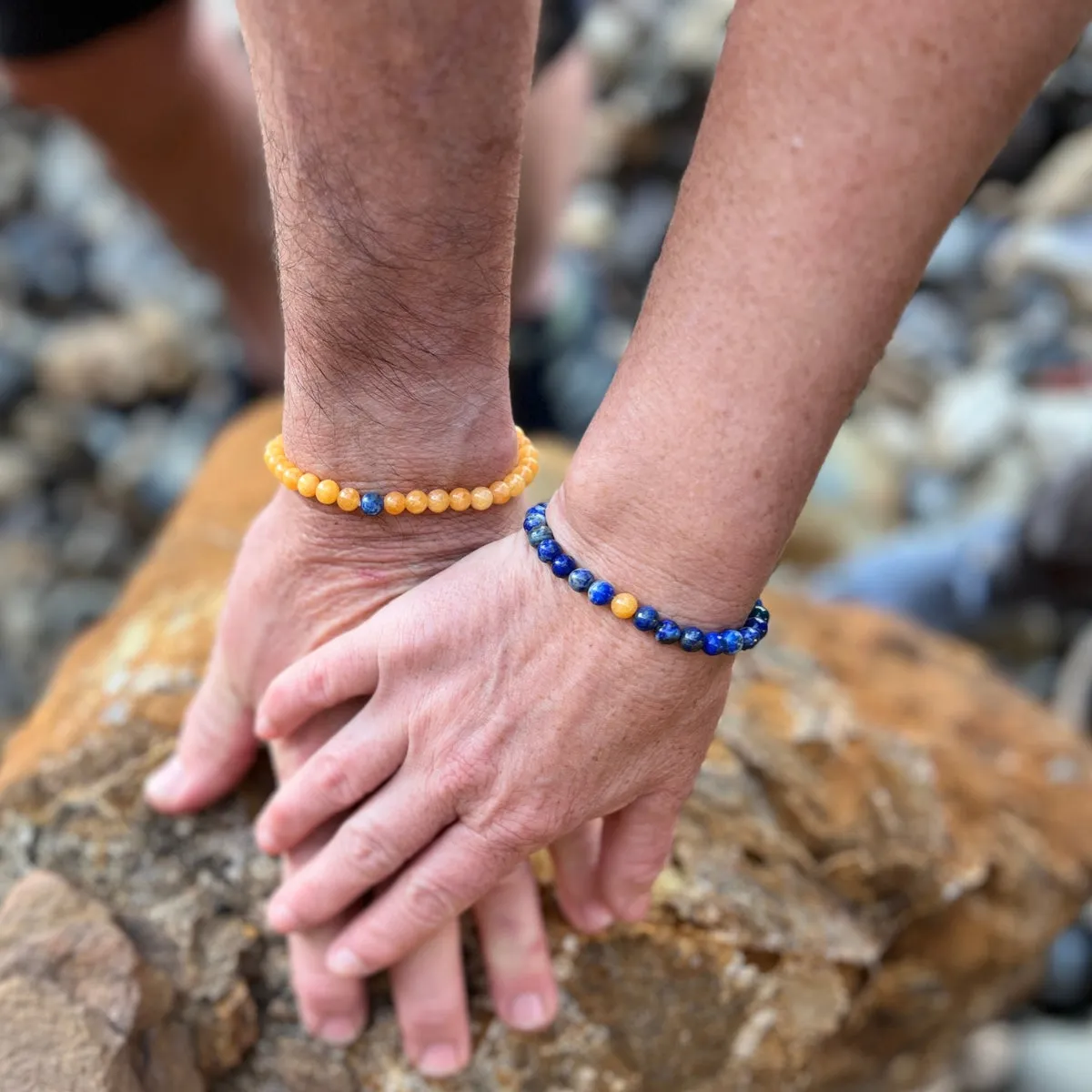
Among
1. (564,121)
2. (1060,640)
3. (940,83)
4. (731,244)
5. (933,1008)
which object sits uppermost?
(940,83)

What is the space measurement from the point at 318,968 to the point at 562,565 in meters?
0.53

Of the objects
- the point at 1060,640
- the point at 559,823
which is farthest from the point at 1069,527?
the point at 559,823

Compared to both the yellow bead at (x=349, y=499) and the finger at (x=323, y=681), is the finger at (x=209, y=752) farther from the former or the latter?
the yellow bead at (x=349, y=499)

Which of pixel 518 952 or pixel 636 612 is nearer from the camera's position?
pixel 636 612

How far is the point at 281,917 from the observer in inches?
43.8

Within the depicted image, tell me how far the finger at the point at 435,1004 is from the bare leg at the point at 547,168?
5.35 feet

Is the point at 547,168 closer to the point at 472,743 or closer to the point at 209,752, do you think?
the point at 209,752

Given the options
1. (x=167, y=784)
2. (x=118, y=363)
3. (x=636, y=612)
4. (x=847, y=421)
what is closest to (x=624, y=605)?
(x=636, y=612)

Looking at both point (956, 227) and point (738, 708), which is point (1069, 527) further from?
point (956, 227)

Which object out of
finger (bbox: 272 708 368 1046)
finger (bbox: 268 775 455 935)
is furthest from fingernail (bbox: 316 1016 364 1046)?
finger (bbox: 268 775 455 935)

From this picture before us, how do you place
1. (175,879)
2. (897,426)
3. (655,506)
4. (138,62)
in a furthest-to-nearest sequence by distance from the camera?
1. (897,426)
2. (138,62)
3. (175,879)
4. (655,506)

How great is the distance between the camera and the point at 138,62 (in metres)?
2.10

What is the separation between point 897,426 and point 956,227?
3.93 ft

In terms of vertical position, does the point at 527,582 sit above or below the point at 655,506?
below
